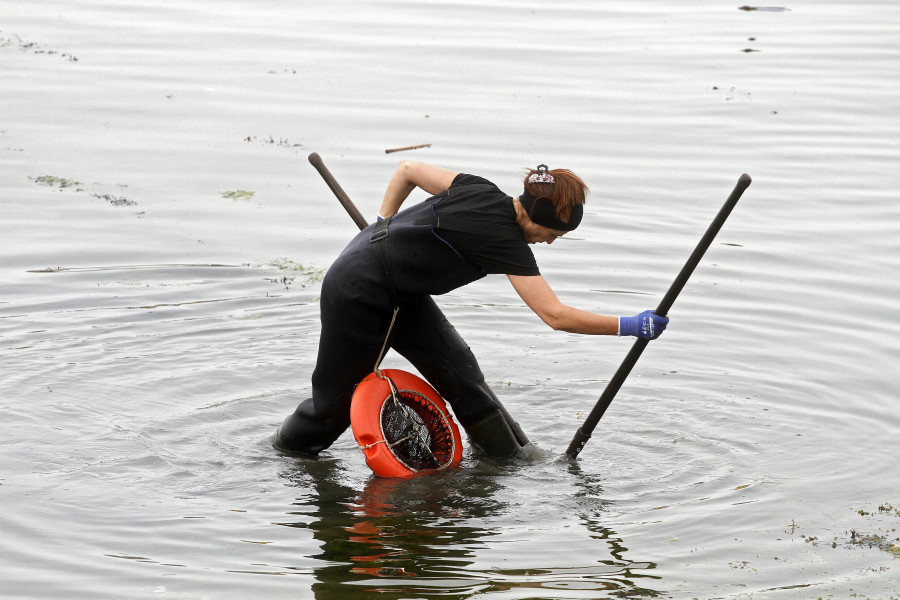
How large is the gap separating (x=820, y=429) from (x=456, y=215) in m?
3.13

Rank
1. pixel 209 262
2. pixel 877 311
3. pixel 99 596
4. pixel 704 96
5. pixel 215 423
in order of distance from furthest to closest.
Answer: pixel 704 96 → pixel 209 262 → pixel 877 311 → pixel 215 423 → pixel 99 596

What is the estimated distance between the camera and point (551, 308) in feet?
18.6

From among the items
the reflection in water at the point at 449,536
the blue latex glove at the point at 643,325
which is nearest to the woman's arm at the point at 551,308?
the blue latex glove at the point at 643,325

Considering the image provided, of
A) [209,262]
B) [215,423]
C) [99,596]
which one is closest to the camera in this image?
[99,596]

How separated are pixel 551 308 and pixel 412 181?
1264 millimetres

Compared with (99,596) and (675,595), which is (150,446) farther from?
(675,595)

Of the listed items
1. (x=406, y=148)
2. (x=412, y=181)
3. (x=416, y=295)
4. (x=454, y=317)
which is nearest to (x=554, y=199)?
(x=416, y=295)

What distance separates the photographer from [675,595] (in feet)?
16.9

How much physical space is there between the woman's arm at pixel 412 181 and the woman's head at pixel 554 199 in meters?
0.69

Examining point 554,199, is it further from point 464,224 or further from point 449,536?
point 449,536

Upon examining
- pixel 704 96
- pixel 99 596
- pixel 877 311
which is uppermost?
pixel 704 96

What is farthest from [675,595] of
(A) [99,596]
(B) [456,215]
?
(A) [99,596]

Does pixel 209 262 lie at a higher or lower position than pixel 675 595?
higher

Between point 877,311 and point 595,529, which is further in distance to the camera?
point 877,311
